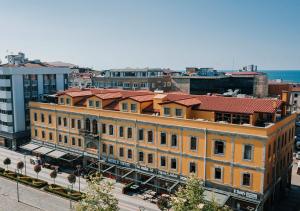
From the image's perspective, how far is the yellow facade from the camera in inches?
1704

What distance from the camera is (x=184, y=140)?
49.3 m

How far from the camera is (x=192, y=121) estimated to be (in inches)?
1881

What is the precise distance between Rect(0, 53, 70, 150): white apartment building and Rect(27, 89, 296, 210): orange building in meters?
15.3

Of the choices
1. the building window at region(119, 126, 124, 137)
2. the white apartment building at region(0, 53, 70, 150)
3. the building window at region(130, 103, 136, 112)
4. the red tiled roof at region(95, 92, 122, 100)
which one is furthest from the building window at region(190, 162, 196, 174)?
the white apartment building at region(0, 53, 70, 150)

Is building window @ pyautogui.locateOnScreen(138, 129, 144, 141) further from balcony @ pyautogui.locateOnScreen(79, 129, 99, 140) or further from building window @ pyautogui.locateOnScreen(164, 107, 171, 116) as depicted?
balcony @ pyautogui.locateOnScreen(79, 129, 99, 140)

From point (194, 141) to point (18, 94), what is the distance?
162ft

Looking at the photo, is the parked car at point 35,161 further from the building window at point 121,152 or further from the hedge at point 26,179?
the building window at point 121,152

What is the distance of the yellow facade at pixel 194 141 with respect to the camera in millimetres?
43281

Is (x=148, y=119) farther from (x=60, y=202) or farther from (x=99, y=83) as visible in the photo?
(x=99, y=83)

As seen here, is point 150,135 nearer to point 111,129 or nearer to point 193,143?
point 193,143

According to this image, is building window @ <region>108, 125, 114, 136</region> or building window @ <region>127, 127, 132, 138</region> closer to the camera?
building window @ <region>127, 127, 132, 138</region>

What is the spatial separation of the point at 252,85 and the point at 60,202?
51631 mm

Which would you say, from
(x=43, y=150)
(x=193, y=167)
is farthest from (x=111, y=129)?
(x=43, y=150)

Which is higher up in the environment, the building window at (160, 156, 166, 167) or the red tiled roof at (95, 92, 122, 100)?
the red tiled roof at (95, 92, 122, 100)
